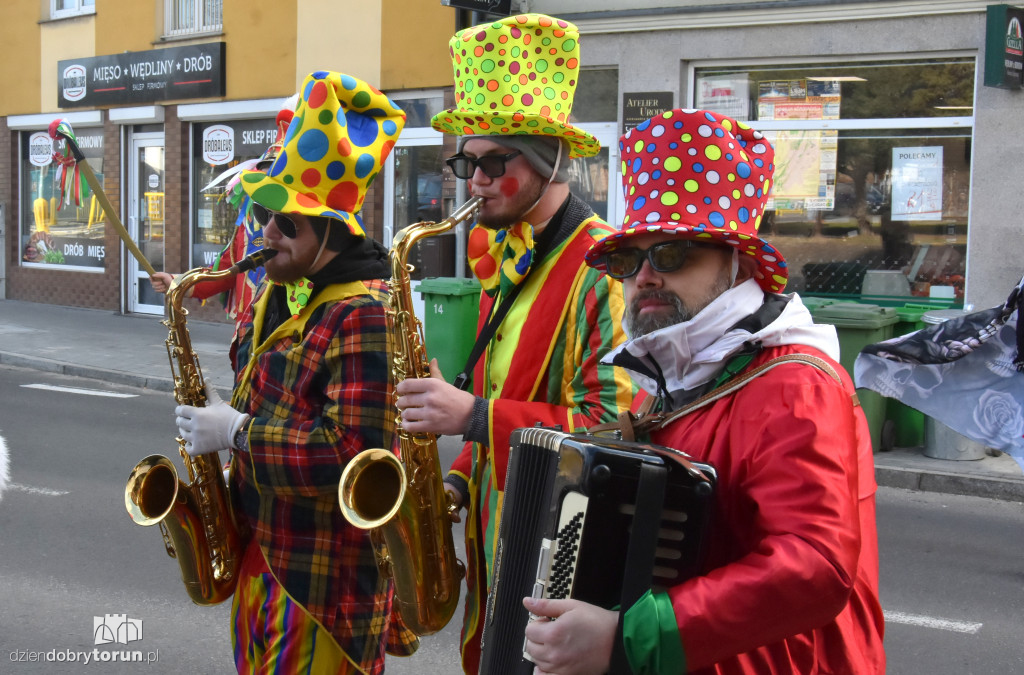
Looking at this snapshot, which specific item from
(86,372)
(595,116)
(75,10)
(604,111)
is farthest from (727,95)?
(75,10)

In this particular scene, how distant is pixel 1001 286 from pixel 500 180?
9699 mm

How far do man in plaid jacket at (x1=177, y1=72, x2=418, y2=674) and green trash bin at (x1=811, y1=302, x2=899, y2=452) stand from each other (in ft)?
21.2

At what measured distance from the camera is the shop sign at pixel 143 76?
17.4 metres

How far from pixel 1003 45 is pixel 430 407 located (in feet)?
32.1

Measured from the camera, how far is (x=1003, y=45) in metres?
10.7

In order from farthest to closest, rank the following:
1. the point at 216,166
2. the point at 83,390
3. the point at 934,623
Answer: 1. the point at 216,166
2. the point at 83,390
3. the point at 934,623

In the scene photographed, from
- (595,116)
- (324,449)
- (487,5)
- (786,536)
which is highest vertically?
(487,5)

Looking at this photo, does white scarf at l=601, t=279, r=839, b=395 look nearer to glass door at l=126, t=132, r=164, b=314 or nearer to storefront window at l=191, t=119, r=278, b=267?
storefront window at l=191, t=119, r=278, b=267

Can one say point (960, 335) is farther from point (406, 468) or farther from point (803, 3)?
point (803, 3)

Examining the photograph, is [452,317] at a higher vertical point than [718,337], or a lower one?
lower

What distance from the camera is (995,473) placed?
873 centimetres

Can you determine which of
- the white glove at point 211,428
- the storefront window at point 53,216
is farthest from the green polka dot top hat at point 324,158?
the storefront window at point 53,216

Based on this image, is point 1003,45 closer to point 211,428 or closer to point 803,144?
point 803,144

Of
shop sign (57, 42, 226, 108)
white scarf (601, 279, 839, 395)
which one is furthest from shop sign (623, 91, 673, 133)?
white scarf (601, 279, 839, 395)
